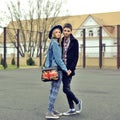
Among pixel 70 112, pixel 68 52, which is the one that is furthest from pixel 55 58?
pixel 70 112

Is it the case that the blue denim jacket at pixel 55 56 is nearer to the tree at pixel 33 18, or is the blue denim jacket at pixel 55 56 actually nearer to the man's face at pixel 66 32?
the man's face at pixel 66 32

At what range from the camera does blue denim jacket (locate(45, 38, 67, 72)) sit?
628cm

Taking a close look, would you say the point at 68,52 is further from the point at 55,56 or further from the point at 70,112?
the point at 70,112

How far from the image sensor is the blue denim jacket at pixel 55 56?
6.28 meters

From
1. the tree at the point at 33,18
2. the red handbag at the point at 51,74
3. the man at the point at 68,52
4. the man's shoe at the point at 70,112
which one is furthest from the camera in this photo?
the tree at the point at 33,18

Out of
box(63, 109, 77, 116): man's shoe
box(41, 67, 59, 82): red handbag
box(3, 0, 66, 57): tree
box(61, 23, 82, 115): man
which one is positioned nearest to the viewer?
box(41, 67, 59, 82): red handbag

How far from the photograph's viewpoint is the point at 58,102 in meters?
8.59

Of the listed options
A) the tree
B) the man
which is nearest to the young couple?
the man

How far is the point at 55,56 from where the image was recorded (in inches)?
247

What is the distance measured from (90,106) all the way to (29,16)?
43.2m

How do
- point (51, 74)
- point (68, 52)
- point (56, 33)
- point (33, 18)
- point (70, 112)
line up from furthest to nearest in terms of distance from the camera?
point (33, 18), point (70, 112), point (68, 52), point (56, 33), point (51, 74)

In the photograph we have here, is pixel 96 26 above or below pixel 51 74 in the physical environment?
above

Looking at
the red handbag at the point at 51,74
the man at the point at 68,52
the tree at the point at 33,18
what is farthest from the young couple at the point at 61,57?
the tree at the point at 33,18

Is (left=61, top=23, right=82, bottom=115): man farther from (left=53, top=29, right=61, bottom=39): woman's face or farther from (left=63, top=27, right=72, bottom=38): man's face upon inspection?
(left=53, top=29, right=61, bottom=39): woman's face
